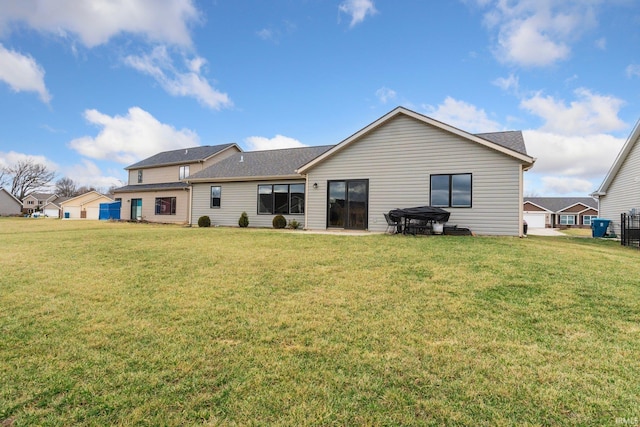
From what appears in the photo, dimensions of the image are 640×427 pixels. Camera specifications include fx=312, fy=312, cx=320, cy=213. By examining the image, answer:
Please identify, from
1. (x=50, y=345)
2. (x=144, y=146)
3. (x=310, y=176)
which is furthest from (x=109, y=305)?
(x=144, y=146)

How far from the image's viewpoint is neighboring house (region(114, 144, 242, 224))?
82.1 feet

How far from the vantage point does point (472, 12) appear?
12102 millimetres

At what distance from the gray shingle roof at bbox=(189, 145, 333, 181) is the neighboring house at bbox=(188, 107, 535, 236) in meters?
0.89

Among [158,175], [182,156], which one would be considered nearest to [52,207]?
[158,175]

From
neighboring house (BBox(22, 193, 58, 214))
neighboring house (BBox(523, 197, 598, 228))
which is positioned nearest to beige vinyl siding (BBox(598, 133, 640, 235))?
neighboring house (BBox(523, 197, 598, 228))

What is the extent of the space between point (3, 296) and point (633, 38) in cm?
2016

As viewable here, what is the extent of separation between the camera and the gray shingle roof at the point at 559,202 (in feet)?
178

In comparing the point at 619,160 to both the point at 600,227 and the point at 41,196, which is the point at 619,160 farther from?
the point at 41,196

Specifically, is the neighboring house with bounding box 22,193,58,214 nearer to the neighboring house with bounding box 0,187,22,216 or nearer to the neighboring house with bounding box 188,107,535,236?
the neighboring house with bounding box 0,187,22,216

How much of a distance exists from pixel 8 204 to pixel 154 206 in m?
47.7

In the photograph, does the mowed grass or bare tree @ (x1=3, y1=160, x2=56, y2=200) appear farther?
bare tree @ (x1=3, y1=160, x2=56, y2=200)

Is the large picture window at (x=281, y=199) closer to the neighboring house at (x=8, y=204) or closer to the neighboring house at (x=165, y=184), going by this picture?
the neighboring house at (x=165, y=184)

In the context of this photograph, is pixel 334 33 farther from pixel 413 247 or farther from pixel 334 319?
pixel 334 319

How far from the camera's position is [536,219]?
1876 inches
